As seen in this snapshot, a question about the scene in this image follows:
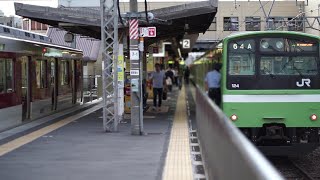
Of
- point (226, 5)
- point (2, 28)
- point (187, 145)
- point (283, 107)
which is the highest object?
point (226, 5)

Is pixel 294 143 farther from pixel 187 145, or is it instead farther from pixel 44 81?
pixel 44 81

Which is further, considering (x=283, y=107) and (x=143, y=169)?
(x=283, y=107)

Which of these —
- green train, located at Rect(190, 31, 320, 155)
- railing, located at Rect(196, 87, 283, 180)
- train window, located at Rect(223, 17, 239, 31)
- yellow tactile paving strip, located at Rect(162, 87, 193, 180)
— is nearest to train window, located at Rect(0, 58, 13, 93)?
yellow tactile paving strip, located at Rect(162, 87, 193, 180)

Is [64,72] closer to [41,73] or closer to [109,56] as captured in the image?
[41,73]

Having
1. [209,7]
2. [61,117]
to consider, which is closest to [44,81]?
[61,117]

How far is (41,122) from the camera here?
14.9 m

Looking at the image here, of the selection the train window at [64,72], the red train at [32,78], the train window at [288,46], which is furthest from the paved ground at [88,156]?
the train window at [64,72]

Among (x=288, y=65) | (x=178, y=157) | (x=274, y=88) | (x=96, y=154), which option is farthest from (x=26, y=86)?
(x=288, y=65)

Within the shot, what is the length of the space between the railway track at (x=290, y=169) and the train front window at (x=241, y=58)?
81.9 inches

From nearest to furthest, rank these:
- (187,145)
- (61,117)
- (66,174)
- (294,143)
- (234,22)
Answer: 1. (66,174)
2. (294,143)
3. (187,145)
4. (61,117)
5. (234,22)

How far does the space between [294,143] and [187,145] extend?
220 cm

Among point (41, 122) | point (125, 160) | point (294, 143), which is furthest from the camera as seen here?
point (41, 122)

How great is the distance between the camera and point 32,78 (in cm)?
1595

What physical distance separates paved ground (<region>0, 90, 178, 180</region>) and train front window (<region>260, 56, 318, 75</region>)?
268 centimetres
